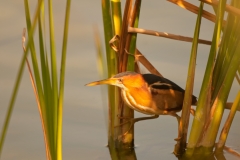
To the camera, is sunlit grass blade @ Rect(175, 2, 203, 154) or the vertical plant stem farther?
the vertical plant stem

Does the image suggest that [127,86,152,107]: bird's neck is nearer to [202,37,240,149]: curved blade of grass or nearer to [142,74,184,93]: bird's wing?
[142,74,184,93]: bird's wing

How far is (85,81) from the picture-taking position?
13.1ft

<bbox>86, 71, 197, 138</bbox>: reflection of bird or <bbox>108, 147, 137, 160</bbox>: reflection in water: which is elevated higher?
<bbox>86, 71, 197, 138</bbox>: reflection of bird

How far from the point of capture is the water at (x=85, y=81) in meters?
3.37

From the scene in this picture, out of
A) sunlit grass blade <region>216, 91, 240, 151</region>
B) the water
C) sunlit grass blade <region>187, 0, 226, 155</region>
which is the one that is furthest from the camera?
the water

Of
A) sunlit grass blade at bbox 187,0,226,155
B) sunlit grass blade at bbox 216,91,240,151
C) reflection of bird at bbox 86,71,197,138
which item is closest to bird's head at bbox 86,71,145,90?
reflection of bird at bbox 86,71,197,138

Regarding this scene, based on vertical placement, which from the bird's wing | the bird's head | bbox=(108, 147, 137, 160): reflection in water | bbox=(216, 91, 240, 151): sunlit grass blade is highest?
the bird's head

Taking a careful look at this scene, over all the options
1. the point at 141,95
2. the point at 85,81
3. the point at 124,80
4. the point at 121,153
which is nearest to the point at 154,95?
the point at 141,95

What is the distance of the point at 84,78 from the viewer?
403 centimetres

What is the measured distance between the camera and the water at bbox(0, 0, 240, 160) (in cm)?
337

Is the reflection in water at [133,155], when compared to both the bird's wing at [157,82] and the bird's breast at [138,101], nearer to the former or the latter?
the bird's breast at [138,101]

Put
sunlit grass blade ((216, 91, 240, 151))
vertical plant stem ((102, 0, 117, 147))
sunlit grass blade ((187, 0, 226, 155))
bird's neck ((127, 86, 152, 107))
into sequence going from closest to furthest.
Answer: sunlit grass blade ((187, 0, 226, 155))
sunlit grass blade ((216, 91, 240, 151))
vertical plant stem ((102, 0, 117, 147))
bird's neck ((127, 86, 152, 107))

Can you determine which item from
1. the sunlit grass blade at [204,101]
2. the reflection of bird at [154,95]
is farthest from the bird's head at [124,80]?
the sunlit grass blade at [204,101]

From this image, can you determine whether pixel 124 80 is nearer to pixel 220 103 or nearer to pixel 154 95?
pixel 154 95
